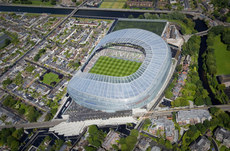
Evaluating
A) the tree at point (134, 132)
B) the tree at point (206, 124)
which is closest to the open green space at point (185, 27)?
the tree at point (206, 124)

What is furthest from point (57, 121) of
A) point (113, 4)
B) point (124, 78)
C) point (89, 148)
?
point (113, 4)

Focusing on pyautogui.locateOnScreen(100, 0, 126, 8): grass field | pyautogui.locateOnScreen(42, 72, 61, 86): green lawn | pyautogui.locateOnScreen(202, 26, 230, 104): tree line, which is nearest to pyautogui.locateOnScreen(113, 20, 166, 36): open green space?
pyautogui.locateOnScreen(100, 0, 126, 8): grass field

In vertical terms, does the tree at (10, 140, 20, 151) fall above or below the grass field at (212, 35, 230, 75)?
below

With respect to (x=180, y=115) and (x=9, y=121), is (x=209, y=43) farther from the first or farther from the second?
(x=9, y=121)

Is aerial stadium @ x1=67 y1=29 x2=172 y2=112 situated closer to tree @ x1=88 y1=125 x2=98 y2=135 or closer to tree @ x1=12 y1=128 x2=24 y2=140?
tree @ x1=88 y1=125 x2=98 y2=135

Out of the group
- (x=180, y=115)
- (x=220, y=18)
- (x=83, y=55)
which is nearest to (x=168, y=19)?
(x=220, y=18)
